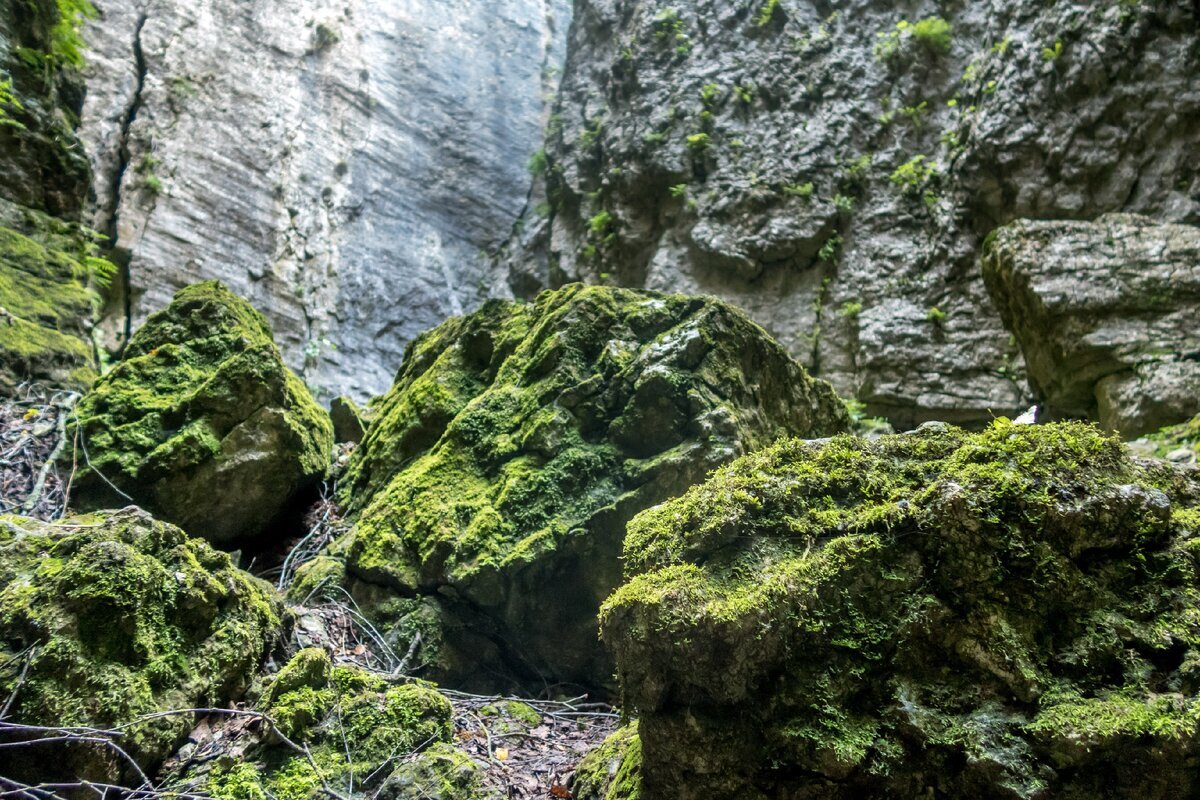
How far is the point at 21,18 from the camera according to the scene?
6.78 meters

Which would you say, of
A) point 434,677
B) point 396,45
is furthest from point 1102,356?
point 396,45

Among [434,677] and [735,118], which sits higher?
[735,118]

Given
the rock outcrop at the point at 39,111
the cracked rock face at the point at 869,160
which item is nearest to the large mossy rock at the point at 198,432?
the rock outcrop at the point at 39,111

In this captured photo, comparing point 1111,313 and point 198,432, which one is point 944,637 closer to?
point 198,432

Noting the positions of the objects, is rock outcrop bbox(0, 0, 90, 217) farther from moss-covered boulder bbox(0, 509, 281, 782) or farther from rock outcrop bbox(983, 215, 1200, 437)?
rock outcrop bbox(983, 215, 1200, 437)

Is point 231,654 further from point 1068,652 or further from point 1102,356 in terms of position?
point 1102,356

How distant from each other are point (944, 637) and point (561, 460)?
8.14 feet

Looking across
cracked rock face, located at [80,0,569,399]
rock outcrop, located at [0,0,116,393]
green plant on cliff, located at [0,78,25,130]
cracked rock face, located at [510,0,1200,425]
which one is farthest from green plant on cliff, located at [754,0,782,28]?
green plant on cliff, located at [0,78,25,130]

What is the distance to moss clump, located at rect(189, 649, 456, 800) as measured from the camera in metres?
2.35

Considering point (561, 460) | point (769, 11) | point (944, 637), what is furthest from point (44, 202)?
point (769, 11)

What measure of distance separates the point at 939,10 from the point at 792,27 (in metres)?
2.34

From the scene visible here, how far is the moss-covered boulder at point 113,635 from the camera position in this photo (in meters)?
2.18

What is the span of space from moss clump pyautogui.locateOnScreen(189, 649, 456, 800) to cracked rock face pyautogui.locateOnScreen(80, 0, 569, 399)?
377 inches

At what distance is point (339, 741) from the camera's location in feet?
8.38
